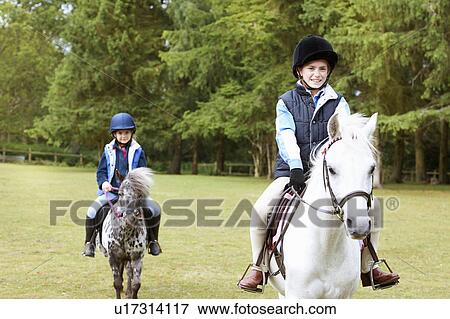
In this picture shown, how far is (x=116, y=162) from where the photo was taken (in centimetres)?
687

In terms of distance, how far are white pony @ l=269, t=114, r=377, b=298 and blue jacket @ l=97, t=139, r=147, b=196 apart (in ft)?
9.42

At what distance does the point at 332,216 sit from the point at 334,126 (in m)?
0.59

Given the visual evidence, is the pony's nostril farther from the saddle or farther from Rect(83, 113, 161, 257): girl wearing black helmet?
Rect(83, 113, 161, 257): girl wearing black helmet

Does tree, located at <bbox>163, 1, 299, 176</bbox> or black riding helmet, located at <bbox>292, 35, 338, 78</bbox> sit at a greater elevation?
tree, located at <bbox>163, 1, 299, 176</bbox>

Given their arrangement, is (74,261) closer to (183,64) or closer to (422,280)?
(422,280)

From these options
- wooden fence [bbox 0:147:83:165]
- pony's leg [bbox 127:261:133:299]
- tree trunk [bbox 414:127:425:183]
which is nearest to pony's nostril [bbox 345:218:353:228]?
pony's leg [bbox 127:261:133:299]

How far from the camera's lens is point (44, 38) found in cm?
4269

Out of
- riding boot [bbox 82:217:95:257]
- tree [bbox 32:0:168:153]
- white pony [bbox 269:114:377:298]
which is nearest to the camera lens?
white pony [bbox 269:114:377:298]

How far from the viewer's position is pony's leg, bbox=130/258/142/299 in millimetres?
6551

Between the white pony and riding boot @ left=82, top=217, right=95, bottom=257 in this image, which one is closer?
the white pony

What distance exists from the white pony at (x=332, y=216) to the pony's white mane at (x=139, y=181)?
238 centimetres
